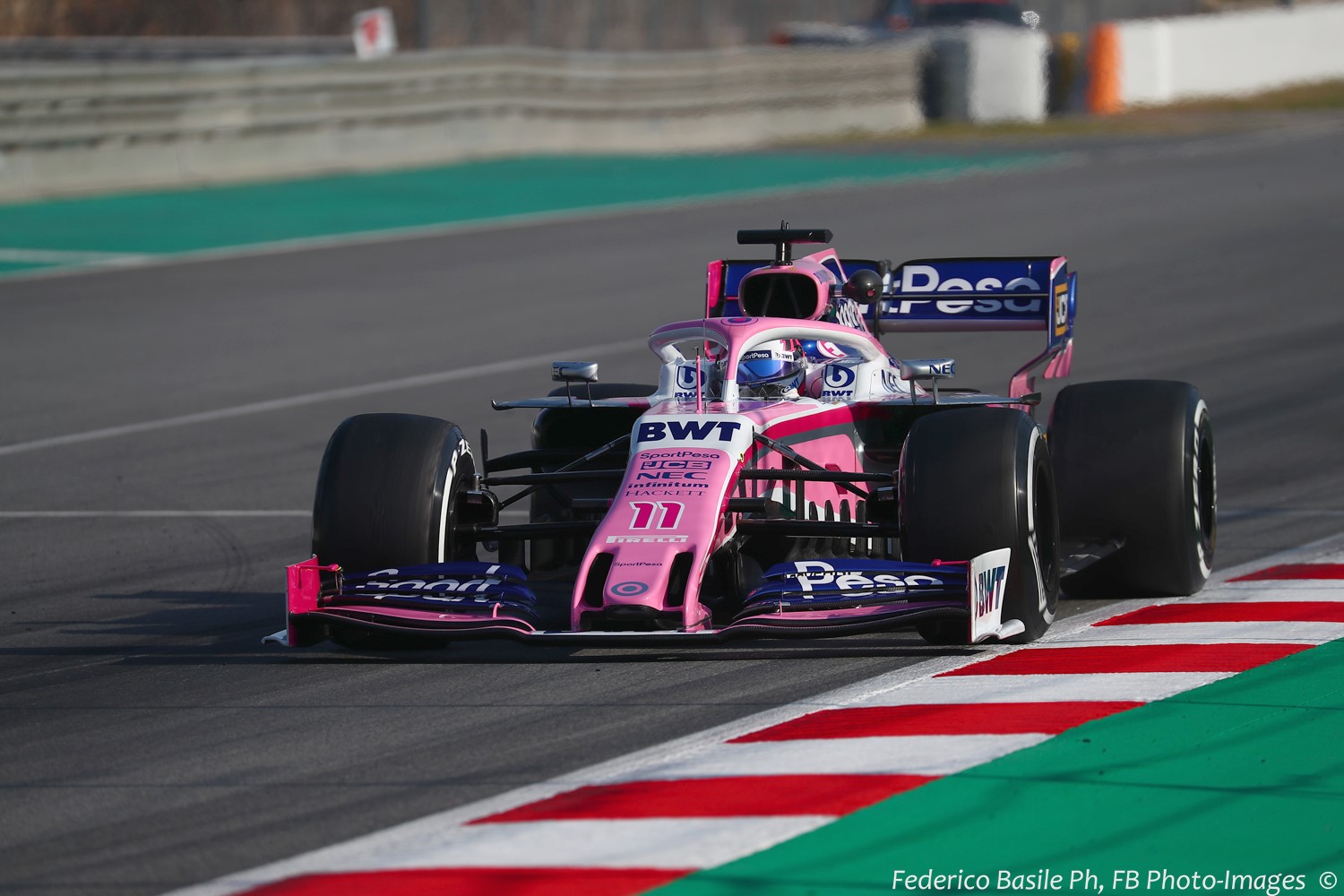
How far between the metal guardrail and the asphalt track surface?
15.3ft

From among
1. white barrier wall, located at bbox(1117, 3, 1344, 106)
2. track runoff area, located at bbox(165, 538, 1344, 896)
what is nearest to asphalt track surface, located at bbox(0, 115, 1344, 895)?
track runoff area, located at bbox(165, 538, 1344, 896)

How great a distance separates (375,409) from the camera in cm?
1316

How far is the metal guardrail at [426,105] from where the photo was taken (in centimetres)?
2405

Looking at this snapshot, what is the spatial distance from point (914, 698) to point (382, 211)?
60.8 ft

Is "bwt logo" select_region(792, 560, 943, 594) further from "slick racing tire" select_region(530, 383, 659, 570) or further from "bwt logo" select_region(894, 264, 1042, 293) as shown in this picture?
"bwt logo" select_region(894, 264, 1042, 293)

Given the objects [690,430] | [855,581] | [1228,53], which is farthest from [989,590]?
[1228,53]

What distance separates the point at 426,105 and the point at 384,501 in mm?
21422

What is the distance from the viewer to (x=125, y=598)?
855 centimetres

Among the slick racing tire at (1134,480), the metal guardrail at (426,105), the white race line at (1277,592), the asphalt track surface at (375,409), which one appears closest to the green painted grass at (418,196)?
the metal guardrail at (426,105)

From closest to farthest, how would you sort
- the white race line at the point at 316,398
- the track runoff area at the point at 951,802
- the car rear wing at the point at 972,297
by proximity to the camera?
the track runoff area at the point at 951,802 → the car rear wing at the point at 972,297 → the white race line at the point at 316,398

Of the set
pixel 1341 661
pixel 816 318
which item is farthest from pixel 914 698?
pixel 816 318

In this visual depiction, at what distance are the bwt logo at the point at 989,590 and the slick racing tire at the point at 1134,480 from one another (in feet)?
3.98

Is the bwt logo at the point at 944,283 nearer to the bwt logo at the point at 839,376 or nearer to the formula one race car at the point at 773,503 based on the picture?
the formula one race car at the point at 773,503

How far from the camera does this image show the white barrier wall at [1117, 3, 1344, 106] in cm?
3634
